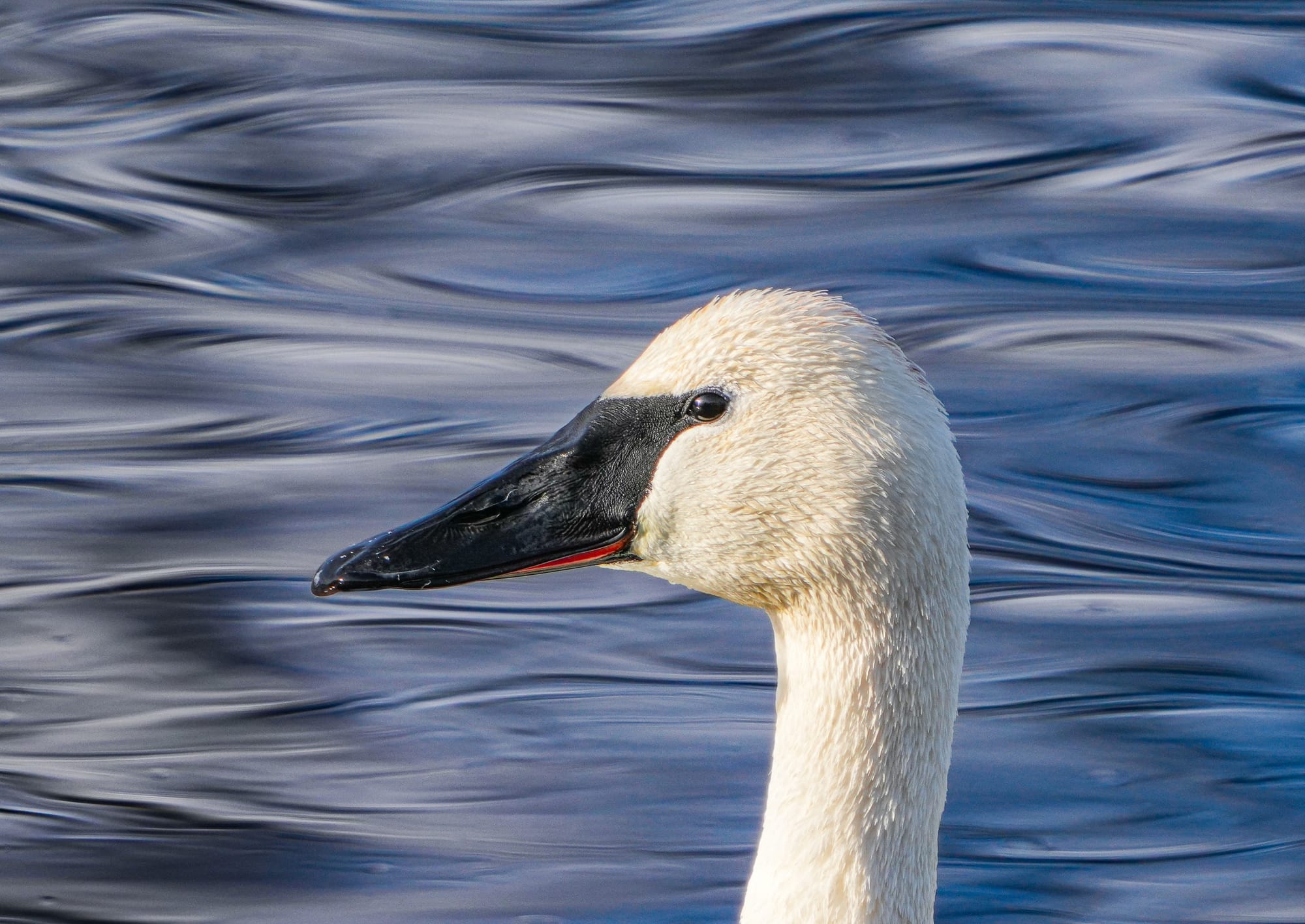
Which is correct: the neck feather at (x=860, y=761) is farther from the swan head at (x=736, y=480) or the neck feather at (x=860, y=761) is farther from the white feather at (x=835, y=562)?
the swan head at (x=736, y=480)

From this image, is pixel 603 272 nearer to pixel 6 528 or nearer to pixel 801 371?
pixel 6 528

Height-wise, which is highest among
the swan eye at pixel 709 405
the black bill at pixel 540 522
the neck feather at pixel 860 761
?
the swan eye at pixel 709 405

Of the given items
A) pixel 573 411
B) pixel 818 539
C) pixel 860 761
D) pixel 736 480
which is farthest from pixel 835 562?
pixel 573 411

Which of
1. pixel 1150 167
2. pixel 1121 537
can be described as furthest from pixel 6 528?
pixel 1150 167

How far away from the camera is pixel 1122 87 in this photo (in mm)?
10586

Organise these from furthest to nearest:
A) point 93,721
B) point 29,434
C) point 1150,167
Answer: point 1150,167 → point 29,434 → point 93,721

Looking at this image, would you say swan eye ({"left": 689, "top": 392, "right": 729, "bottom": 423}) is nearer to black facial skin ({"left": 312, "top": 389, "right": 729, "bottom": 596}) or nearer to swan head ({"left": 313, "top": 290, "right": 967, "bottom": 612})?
swan head ({"left": 313, "top": 290, "right": 967, "bottom": 612})

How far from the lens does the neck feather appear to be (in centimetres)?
350

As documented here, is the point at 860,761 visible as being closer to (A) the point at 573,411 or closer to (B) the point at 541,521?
(B) the point at 541,521

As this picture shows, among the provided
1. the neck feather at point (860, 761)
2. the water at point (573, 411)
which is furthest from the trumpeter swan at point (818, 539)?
the water at point (573, 411)

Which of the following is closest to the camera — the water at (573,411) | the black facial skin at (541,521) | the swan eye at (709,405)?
the swan eye at (709,405)

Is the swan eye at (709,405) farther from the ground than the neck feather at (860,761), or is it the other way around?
the swan eye at (709,405)

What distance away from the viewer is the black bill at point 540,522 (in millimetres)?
3738

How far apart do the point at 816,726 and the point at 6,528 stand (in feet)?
14.8
